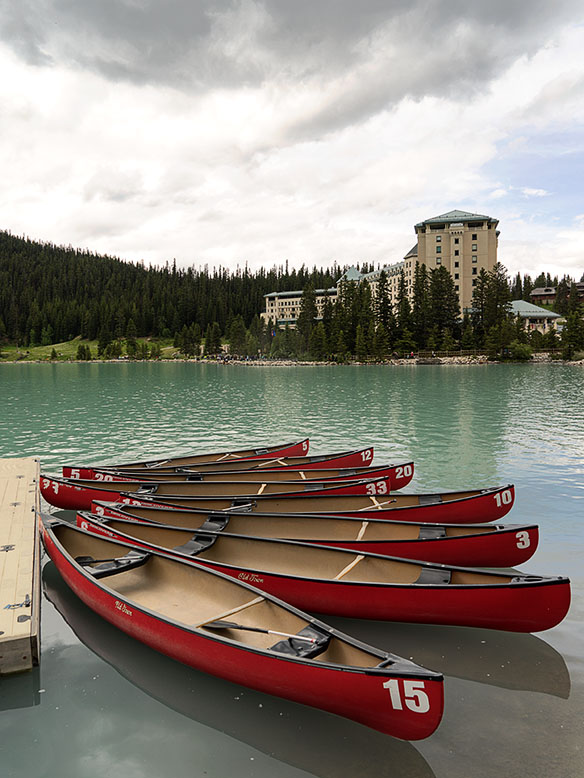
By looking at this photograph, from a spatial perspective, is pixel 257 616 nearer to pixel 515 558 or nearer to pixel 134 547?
pixel 134 547

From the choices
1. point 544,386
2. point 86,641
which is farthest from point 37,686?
point 544,386

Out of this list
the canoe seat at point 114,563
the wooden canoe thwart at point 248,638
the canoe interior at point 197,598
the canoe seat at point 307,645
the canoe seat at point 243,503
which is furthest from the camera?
the canoe seat at point 243,503

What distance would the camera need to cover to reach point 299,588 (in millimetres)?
7441

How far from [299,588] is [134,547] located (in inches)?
122

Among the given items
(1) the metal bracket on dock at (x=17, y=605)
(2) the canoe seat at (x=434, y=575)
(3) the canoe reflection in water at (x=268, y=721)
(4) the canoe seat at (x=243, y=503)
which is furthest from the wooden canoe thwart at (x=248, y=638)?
(4) the canoe seat at (x=243, y=503)

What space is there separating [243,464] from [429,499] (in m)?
6.48

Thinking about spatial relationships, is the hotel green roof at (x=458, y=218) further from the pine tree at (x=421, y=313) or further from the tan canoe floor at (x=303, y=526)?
the tan canoe floor at (x=303, y=526)

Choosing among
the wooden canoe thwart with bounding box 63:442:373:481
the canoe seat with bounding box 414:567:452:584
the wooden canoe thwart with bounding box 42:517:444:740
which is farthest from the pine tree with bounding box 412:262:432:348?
the wooden canoe thwart with bounding box 42:517:444:740

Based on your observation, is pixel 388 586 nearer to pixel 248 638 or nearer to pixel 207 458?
pixel 248 638

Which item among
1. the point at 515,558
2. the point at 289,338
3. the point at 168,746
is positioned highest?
the point at 289,338

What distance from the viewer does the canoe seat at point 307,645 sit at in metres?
5.56

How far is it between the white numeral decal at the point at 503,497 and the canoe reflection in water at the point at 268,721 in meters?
6.26

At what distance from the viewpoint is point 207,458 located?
56.5 feet

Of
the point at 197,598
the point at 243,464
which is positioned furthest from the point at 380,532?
Answer: the point at 243,464
